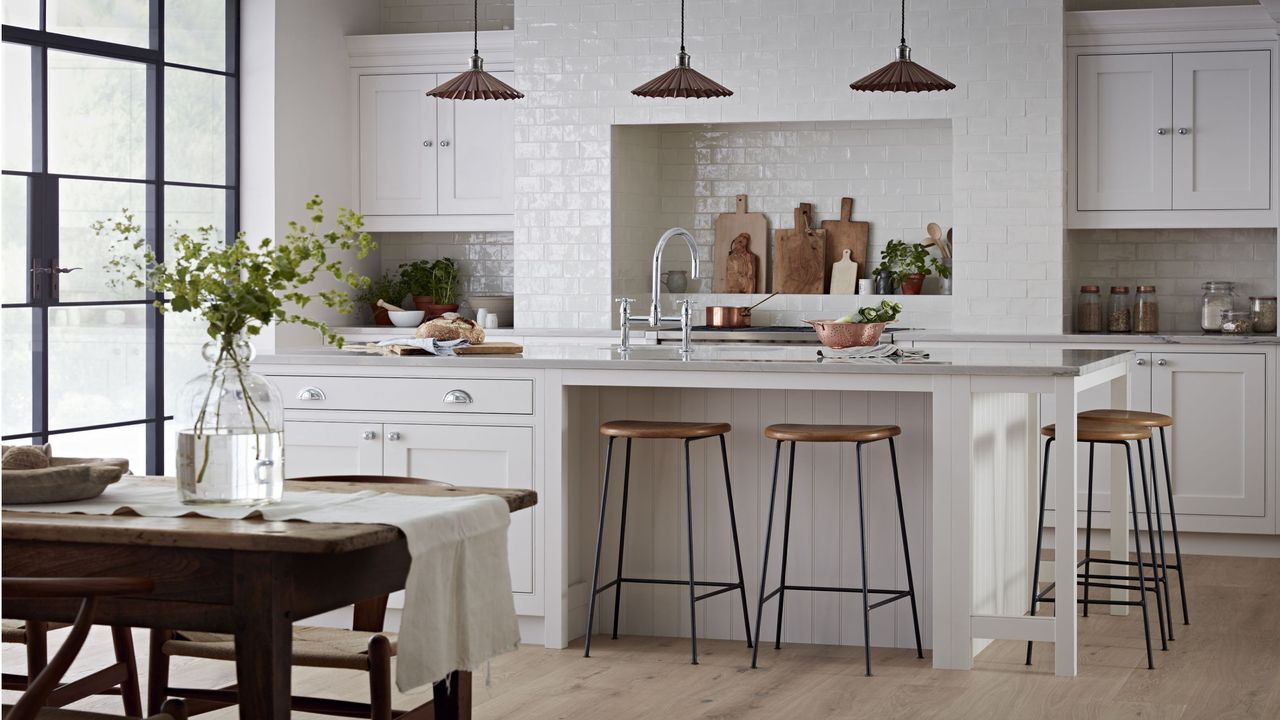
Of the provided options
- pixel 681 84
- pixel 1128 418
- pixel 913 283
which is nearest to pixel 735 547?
pixel 1128 418

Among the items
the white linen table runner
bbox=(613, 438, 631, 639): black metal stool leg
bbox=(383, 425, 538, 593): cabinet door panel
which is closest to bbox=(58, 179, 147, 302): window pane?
bbox=(383, 425, 538, 593): cabinet door panel

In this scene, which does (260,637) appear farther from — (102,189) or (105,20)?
(105,20)

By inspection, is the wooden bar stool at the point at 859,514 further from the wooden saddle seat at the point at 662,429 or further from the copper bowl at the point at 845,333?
the copper bowl at the point at 845,333

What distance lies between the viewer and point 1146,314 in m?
7.30

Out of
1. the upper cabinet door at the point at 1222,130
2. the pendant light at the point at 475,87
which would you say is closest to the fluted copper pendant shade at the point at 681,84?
the pendant light at the point at 475,87

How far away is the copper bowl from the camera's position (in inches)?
196

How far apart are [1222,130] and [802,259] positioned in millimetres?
2222

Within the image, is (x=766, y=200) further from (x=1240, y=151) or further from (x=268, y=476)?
(x=268, y=476)

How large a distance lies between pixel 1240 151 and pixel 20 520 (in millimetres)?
6146

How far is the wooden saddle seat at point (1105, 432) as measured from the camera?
4.72 metres

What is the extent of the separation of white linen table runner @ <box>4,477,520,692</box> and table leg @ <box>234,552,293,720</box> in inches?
7.0

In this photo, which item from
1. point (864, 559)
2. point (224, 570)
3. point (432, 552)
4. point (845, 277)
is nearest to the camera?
point (224, 570)

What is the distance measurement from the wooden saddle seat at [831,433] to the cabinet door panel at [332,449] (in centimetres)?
139

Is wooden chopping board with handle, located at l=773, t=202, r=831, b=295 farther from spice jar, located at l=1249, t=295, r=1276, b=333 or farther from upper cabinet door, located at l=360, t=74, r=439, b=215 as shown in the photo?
spice jar, located at l=1249, t=295, r=1276, b=333
